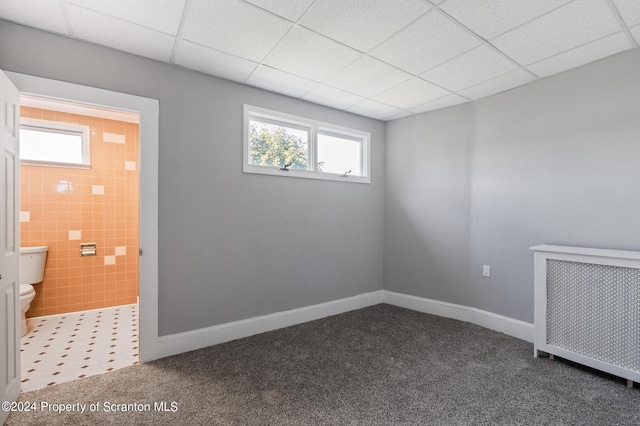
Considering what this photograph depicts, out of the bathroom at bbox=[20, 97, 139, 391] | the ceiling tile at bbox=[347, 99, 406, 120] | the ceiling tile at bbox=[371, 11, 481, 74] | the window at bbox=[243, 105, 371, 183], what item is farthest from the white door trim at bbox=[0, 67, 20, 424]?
the ceiling tile at bbox=[347, 99, 406, 120]

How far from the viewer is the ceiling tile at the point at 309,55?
212 centimetres

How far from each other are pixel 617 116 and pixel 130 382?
4286mm

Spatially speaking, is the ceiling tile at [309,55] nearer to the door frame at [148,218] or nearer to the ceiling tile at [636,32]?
the door frame at [148,218]

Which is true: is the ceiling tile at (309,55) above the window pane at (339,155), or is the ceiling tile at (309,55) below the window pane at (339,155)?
above

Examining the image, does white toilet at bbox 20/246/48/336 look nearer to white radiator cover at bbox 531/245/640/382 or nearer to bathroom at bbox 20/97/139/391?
bathroom at bbox 20/97/139/391

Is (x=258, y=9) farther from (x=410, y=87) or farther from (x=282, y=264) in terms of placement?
(x=282, y=264)

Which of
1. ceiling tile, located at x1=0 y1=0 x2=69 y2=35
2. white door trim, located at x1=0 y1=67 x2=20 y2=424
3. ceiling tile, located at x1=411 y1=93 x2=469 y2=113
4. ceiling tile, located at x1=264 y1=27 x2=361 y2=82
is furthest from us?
ceiling tile, located at x1=411 y1=93 x2=469 y2=113

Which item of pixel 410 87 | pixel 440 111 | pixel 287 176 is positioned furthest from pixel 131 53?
pixel 440 111

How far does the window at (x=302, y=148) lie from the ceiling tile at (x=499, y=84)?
4.36 ft

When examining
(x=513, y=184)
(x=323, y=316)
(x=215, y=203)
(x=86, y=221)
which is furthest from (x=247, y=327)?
(x=513, y=184)

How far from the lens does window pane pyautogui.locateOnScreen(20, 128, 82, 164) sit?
131 inches

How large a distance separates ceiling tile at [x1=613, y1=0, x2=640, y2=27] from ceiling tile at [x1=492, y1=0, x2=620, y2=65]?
0.04 metres

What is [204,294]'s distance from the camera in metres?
2.68

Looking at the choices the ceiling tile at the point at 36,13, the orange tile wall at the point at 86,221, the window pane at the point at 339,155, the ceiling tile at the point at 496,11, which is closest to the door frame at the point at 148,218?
the ceiling tile at the point at 36,13
